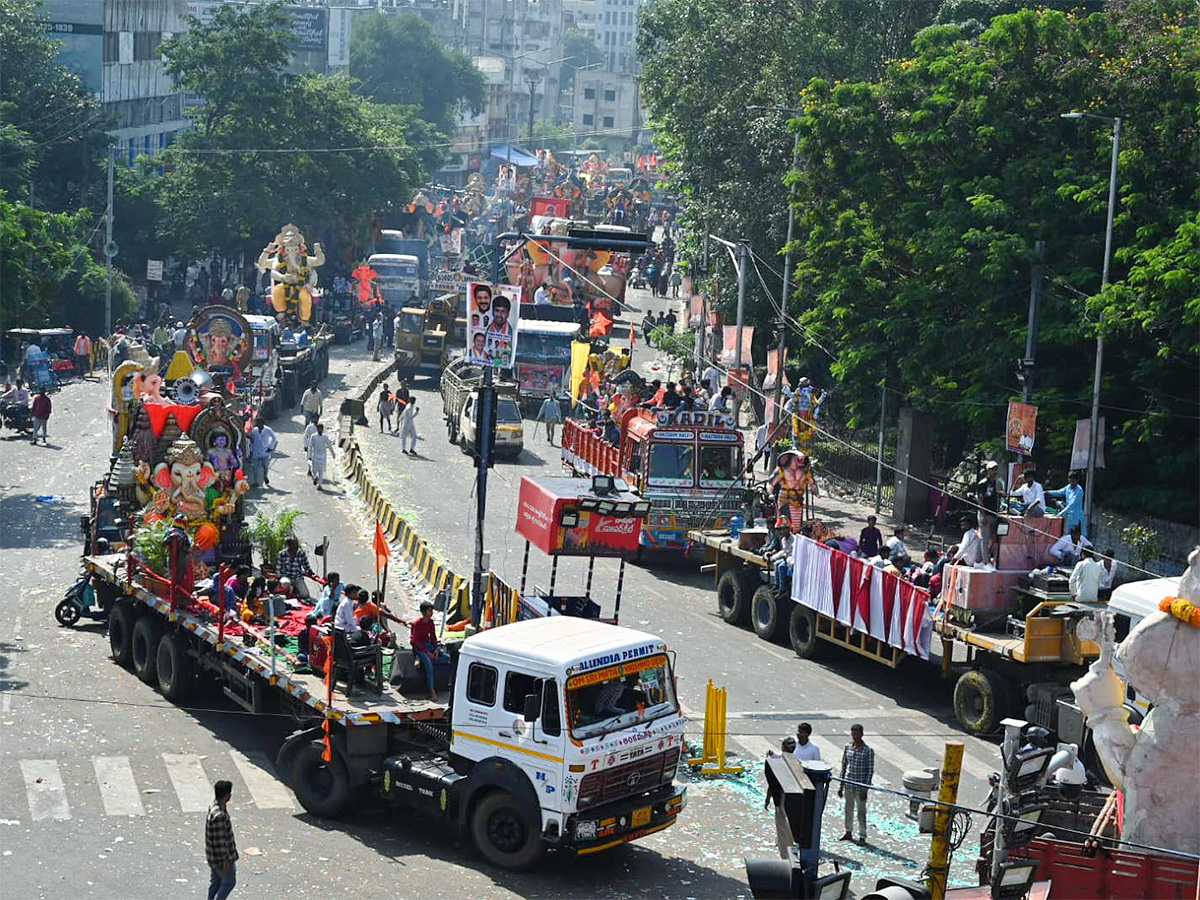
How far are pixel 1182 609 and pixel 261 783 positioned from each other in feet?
33.9

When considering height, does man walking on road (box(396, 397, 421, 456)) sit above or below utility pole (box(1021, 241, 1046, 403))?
below

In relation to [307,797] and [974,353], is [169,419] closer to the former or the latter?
[307,797]

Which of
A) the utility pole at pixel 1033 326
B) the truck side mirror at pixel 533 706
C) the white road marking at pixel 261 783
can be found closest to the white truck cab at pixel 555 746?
the truck side mirror at pixel 533 706

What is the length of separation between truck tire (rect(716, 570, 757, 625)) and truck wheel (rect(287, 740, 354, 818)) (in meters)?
11.3

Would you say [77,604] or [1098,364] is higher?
[1098,364]

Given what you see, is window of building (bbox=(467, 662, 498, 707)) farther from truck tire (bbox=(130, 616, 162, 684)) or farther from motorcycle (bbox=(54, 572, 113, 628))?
motorcycle (bbox=(54, 572, 113, 628))

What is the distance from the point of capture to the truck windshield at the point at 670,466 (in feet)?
106

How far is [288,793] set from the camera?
763 inches

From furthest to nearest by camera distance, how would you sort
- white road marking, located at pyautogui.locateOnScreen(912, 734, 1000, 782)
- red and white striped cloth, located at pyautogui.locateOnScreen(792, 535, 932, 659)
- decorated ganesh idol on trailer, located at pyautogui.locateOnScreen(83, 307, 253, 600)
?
red and white striped cloth, located at pyautogui.locateOnScreen(792, 535, 932, 659) → decorated ganesh idol on trailer, located at pyautogui.locateOnScreen(83, 307, 253, 600) → white road marking, located at pyautogui.locateOnScreen(912, 734, 1000, 782)

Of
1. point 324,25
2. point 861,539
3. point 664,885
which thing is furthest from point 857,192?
point 324,25

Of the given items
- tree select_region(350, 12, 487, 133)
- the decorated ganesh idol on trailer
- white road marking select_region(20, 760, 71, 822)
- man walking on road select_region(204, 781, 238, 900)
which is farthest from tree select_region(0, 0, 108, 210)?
tree select_region(350, 12, 487, 133)

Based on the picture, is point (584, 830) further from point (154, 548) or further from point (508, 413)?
point (508, 413)

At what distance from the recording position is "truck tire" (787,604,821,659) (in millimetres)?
26344

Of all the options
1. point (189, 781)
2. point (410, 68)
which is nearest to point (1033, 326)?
point (189, 781)
